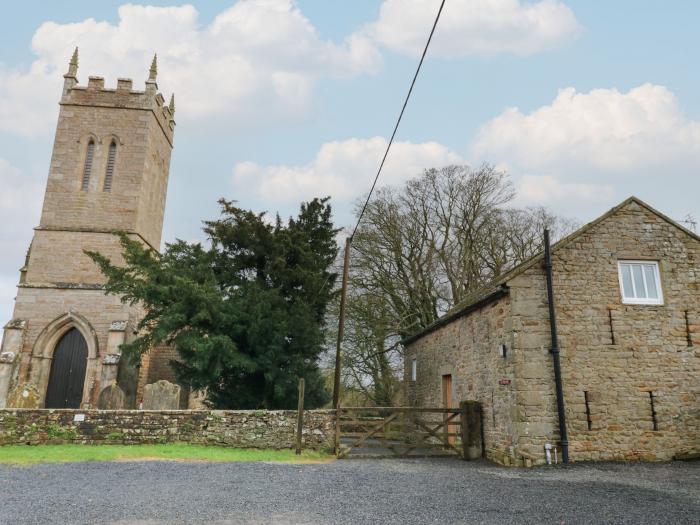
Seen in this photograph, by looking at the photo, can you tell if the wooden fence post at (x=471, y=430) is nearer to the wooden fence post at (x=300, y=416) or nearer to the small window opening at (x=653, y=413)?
the small window opening at (x=653, y=413)

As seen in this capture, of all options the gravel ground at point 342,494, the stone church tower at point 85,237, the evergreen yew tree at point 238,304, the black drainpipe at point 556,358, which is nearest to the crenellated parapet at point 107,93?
the stone church tower at point 85,237

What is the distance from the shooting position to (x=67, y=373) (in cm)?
2178

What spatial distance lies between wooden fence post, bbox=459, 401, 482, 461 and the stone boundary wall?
339 cm

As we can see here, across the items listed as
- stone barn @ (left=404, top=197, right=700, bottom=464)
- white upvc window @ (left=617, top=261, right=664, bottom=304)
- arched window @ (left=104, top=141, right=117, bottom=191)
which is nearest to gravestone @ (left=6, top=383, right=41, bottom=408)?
stone barn @ (left=404, top=197, right=700, bottom=464)

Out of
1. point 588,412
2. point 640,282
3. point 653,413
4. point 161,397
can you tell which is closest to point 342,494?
point 588,412

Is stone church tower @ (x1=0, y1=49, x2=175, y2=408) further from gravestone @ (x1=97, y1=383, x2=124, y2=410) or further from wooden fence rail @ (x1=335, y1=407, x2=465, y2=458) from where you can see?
wooden fence rail @ (x1=335, y1=407, x2=465, y2=458)

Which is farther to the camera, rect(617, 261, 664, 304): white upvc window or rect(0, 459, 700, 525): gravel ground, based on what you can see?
rect(617, 261, 664, 304): white upvc window

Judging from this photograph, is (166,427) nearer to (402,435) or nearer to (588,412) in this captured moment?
(402,435)

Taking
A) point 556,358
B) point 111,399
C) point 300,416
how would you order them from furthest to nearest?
1. point 111,399
2. point 300,416
3. point 556,358

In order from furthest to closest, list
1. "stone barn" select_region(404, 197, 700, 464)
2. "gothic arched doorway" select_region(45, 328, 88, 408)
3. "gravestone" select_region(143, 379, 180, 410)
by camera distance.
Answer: "gothic arched doorway" select_region(45, 328, 88, 408), "gravestone" select_region(143, 379, 180, 410), "stone barn" select_region(404, 197, 700, 464)

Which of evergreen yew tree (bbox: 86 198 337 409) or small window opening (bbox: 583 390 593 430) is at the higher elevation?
evergreen yew tree (bbox: 86 198 337 409)

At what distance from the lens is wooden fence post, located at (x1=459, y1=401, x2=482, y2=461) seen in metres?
11.8

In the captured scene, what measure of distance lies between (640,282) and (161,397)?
13004 millimetres

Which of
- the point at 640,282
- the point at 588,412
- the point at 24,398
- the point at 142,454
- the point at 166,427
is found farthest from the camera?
the point at 24,398
